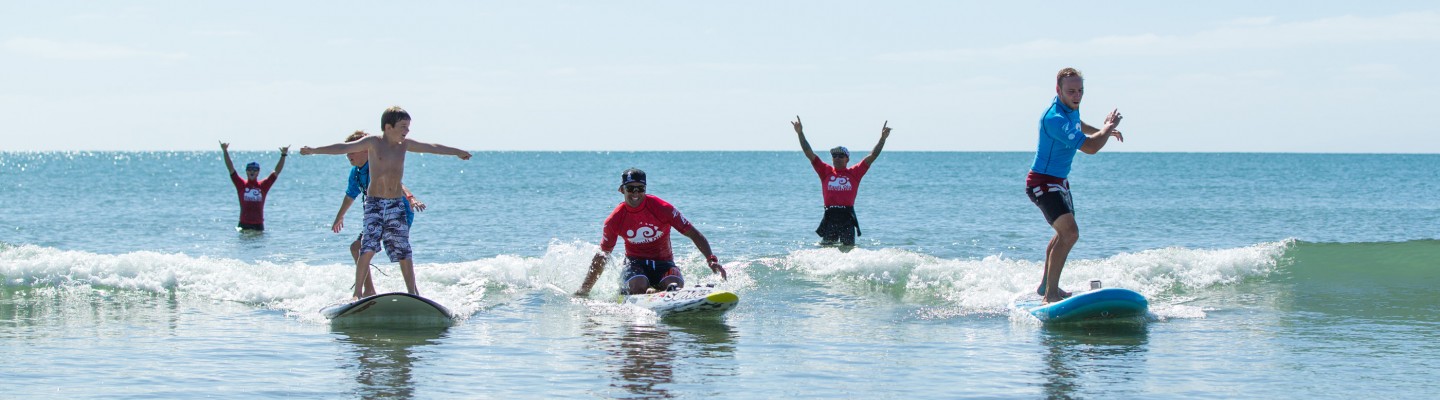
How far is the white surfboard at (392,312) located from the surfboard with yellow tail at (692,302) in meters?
1.65

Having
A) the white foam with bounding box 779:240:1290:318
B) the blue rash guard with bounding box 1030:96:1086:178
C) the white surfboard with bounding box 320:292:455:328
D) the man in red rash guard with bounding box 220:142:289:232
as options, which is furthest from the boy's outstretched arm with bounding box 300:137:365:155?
the man in red rash guard with bounding box 220:142:289:232

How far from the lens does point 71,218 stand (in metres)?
30.1

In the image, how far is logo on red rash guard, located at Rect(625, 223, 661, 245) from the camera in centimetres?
1060

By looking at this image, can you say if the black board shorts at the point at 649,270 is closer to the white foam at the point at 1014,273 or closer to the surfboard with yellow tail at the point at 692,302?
the surfboard with yellow tail at the point at 692,302

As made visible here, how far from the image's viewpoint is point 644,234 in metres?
10.6

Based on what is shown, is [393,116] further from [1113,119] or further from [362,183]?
[1113,119]

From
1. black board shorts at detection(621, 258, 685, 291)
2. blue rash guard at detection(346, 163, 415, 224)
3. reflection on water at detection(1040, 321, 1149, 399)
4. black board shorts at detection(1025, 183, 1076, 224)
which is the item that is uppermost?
blue rash guard at detection(346, 163, 415, 224)

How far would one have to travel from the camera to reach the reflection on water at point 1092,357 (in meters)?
7.00

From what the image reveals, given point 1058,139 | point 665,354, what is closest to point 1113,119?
point 1058,139

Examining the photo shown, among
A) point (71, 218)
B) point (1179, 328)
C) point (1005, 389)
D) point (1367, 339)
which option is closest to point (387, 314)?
point (1005, 389)

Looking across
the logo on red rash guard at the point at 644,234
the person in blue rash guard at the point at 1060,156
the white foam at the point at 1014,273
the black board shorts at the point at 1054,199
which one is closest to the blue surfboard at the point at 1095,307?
the person in blue rash guard at the point at 1060,156

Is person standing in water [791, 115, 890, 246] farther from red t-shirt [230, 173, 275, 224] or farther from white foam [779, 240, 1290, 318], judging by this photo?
red t-shirt [230, 173, 275, 224]

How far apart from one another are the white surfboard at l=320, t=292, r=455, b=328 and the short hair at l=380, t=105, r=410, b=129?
1.30 meters

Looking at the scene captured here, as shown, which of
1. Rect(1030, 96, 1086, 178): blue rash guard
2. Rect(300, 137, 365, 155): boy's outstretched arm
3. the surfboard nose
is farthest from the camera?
the surfboard nose
